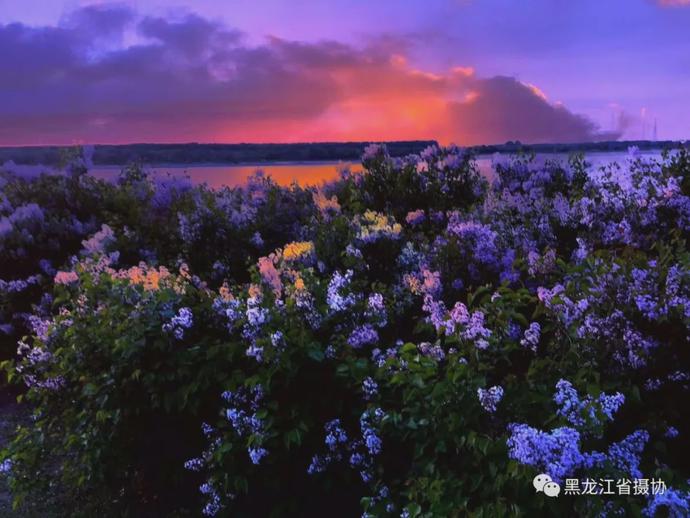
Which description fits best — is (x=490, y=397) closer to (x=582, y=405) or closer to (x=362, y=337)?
(x=582, y=405)

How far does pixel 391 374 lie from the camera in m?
3.33

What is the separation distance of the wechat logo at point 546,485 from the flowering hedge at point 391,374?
35mm

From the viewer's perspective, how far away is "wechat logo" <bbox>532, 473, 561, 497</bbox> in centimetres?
243

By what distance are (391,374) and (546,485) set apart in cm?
106

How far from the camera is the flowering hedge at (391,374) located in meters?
2.81

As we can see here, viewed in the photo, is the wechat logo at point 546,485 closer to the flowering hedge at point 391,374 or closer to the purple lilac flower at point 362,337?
the flowering hedge at point 391,374

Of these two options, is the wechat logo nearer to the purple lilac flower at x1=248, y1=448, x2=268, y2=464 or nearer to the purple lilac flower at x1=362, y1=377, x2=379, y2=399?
the purple lilac flower at x1=362, y1=377, x2=379, y2=399

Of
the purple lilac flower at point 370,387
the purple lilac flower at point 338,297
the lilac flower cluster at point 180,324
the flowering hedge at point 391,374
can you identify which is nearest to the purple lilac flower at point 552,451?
the flowering hedge at point 391,374

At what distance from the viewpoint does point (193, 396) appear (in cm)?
379

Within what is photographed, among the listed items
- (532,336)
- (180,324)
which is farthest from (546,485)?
(180,324)

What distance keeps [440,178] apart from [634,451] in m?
5.40

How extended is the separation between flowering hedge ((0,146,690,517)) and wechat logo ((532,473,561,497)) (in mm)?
35

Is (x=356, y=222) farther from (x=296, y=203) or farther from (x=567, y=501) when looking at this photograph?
(x=567, y=501)

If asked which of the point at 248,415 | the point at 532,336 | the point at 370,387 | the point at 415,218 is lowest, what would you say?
the point at 248,415
